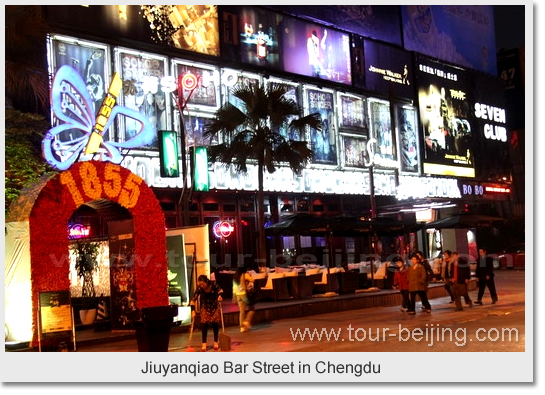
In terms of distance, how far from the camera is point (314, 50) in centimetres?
4003

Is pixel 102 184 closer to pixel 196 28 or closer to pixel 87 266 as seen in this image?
pixel 87 266

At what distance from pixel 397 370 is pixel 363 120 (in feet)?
105

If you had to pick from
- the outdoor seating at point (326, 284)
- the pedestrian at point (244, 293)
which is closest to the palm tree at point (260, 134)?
the outdoor seating at point (326, 284)

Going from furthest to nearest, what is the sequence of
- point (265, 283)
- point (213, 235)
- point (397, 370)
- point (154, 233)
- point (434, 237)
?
point (434, 237) < point (213, 235) < point (265, 283) < point (154, 233) < point (397, 370)

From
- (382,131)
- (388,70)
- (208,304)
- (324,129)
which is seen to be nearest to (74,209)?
(208,304)

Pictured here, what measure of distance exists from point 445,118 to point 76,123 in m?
27.2

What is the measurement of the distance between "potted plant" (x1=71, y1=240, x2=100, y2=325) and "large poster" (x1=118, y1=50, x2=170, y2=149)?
8.20 meters

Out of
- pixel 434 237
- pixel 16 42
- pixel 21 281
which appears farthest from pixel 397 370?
pixel 434 237

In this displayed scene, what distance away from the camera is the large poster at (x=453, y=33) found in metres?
49.0

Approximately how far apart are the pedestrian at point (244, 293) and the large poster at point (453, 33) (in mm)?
31943

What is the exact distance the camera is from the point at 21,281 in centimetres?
1655

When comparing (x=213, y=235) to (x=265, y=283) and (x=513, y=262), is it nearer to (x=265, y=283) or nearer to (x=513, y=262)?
(x=265, y=283)

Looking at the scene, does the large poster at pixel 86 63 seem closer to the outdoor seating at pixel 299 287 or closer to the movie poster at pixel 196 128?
the movie poster at pixel 196 128

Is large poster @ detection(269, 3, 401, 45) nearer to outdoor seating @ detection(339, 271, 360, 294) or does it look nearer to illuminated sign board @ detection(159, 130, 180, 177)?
illuminated sign board @ detection(159, 130, 180, 177)
